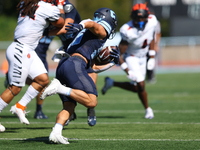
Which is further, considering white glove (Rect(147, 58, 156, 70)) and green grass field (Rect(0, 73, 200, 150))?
white glove (Rect(147, 58, 156, 70))

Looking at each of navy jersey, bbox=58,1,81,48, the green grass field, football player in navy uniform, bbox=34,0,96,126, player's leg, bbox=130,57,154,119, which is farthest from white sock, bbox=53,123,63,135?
player's leg, bbox=130,57,154,119

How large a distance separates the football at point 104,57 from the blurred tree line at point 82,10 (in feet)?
70.7

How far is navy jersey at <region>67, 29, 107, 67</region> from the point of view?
5676 millimetres

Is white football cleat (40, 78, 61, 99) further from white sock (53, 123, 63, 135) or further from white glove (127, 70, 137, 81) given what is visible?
white glove (127, 70, 137, 81)

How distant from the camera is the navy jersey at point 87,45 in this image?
5.68m

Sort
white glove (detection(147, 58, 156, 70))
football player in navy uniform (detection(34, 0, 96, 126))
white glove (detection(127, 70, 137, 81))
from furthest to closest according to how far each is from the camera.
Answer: white glove (detection(147, 58, 156, 70)) → white glove (detection(127, 70, 137, 81)) → football player in navy uniform (detection(34, 0, 96, 126))

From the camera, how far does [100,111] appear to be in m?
9.13

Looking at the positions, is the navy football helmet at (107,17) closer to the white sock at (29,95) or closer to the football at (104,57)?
the football at (104,57)

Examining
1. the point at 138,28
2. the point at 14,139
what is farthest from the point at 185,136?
the point at 138,28

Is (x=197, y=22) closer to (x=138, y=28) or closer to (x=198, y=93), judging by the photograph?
(x=198, y=93)

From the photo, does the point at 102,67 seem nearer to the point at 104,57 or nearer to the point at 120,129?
the point at 104,57

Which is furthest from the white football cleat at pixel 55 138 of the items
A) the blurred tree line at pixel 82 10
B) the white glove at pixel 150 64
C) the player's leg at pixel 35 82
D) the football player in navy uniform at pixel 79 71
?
the blurred tree line at pixel 82 10

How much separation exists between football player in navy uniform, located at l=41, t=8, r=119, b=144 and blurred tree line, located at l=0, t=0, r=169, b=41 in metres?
22.1

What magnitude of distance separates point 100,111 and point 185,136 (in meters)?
3.46
